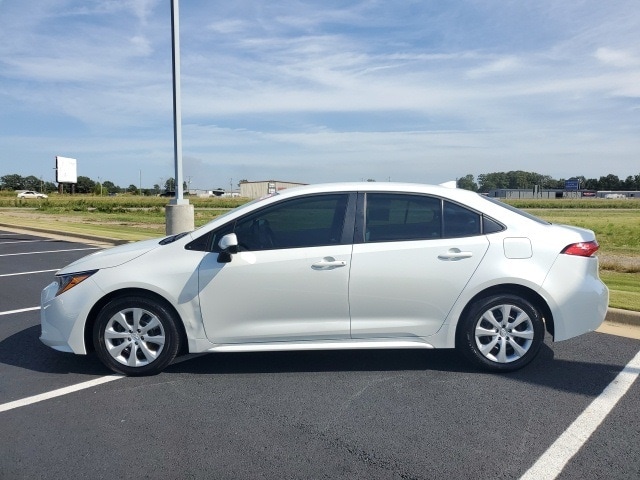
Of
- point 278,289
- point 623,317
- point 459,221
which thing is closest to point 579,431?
point 459,221

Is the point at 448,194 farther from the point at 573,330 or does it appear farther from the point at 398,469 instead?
the point at 398,469

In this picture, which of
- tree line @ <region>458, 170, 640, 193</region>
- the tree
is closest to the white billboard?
the tree

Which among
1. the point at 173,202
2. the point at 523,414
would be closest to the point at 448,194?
the point at 523,414

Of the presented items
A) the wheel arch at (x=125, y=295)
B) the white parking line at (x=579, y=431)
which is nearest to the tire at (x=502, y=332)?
the white parking line at (x=579, y=431)

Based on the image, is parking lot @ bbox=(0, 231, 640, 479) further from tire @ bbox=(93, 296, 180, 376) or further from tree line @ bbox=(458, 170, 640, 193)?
tree line @ bbox=(458, 170, 640, 193)

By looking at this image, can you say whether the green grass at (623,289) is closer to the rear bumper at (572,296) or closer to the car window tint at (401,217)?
the rear bumper at (572,296)

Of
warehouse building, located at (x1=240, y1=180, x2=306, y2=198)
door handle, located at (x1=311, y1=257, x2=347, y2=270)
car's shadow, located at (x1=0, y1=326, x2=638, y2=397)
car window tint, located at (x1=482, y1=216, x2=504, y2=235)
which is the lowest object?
car's shadow, located at (x1=0, y1=326, x2=638, y2=397)

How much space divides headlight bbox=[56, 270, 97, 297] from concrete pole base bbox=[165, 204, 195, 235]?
7089 millimetres

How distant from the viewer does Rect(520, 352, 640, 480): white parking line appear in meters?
3.23

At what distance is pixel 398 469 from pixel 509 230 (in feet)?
7.80

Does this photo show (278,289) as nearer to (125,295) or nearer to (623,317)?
(125,295)

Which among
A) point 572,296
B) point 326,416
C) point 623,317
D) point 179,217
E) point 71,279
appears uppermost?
point 179,217

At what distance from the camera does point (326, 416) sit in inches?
157

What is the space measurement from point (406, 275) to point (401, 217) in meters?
0.54
